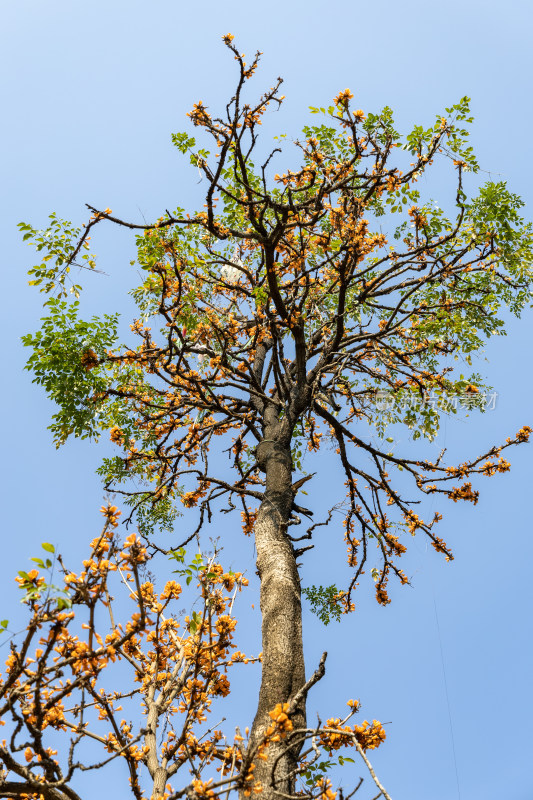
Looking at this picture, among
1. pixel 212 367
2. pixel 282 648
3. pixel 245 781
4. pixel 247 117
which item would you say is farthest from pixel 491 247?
pixel 245 781

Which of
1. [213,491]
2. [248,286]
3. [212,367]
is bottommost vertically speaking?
[213,491]

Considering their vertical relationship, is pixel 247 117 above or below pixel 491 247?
above

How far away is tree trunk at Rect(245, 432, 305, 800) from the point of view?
3.48m

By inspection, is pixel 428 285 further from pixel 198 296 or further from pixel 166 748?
pixel 166 748

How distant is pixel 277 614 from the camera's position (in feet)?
14.1

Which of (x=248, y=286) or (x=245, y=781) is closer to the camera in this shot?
(x=245, y=781)

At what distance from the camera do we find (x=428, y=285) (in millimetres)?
7512

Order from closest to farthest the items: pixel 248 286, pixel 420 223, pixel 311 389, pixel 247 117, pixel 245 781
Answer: pixel 245 781 < pixel 247 117 < pixel 311 389 < pixel 420 223 < pixel 248 286

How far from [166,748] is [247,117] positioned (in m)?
5.59

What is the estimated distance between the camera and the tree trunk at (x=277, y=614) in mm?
3480

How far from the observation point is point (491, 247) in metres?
6.52

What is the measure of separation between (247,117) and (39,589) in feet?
16.1

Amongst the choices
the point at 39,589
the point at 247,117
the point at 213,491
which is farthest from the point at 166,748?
the point at 247,117

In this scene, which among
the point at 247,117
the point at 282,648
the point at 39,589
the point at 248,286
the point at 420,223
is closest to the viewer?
the point at 39,589
